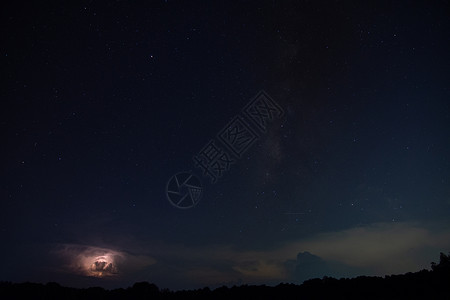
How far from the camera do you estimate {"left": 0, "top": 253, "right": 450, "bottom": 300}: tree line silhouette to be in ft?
34.8

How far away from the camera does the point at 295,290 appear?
11453mm

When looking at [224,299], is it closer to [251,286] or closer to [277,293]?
[251,286]

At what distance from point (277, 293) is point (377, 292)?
3635mm

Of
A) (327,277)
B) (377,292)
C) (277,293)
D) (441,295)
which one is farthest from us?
(327,277)

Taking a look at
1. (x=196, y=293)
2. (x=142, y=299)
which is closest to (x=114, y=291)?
(x=142, y=299)

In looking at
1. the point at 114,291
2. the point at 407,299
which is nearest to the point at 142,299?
the point at 114,291

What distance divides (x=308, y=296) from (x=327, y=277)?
1.63m

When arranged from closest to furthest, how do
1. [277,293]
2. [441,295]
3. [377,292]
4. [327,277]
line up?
[441,295] → [377,292] → [277,293] → [327,277]

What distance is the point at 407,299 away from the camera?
998 centimetres

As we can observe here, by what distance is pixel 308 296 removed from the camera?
11.0m

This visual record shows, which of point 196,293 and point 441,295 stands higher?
point 196,293

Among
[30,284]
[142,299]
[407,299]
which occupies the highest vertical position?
[30,284]

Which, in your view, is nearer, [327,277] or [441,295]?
[441,295]

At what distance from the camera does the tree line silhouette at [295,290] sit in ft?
34.8
